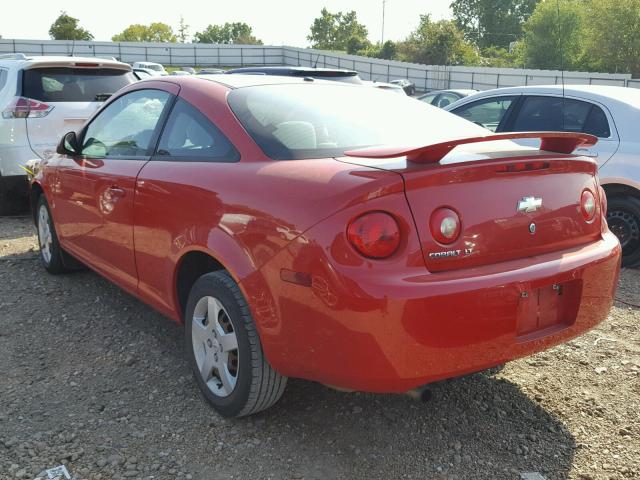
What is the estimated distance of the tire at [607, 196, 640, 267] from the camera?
5629 millimetres

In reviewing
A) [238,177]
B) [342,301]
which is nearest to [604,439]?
[342,301]

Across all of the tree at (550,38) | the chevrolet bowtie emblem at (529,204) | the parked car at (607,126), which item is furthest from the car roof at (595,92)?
the tree at (550,38)

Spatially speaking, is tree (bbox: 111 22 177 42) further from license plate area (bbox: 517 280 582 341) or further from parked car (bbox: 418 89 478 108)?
license plate area (bbox: 517 280 582 341)

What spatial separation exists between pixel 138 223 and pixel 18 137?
4216mm

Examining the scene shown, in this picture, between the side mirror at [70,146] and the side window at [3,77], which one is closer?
the side mirror at [70,146]

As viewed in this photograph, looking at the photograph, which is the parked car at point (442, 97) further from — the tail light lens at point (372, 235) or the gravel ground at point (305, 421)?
the tail light lens at point (372, 235)

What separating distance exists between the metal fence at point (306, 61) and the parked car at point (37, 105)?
95.0 ft

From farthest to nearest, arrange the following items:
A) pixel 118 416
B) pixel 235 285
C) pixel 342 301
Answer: pixel 118 416
pixel 235 285
pixel 342 301

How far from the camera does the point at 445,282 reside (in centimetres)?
236

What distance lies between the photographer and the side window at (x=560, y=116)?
5840mm

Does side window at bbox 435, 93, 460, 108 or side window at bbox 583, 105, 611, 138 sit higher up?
side window at bbox 583, 105, 611, 138

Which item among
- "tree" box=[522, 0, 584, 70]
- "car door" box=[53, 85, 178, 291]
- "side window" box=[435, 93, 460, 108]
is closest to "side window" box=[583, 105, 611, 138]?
"car door" box=[53, 85, 178, 291]

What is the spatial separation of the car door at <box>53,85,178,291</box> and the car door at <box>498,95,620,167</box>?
3328 mm

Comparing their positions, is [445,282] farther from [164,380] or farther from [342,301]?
[164,380]
